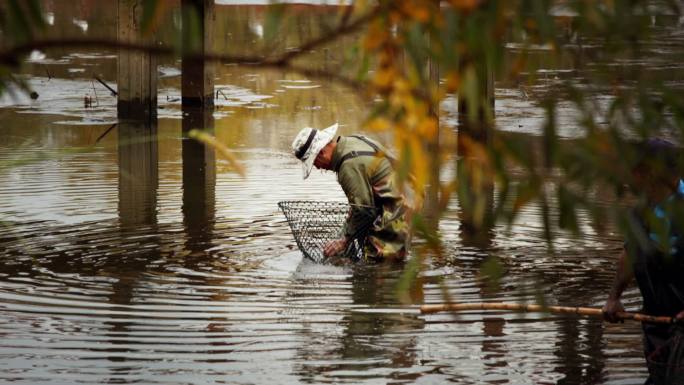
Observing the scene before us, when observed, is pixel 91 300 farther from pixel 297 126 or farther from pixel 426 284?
pixel 297 126

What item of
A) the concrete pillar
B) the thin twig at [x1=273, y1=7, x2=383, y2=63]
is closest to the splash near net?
the thin twig at [x1=273, y1=7, x2=383, y2=63]

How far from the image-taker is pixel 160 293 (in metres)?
9.47

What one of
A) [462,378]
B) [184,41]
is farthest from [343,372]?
[184,41]

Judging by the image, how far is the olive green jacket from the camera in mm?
9969

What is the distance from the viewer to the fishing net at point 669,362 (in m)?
6.94

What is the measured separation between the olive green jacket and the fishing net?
3.22 meters

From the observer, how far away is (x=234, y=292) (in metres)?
9.48

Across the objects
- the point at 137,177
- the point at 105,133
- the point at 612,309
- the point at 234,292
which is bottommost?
the point at 234,292

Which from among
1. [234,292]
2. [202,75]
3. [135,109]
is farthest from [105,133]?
[234,292]

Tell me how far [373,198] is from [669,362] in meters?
3.57

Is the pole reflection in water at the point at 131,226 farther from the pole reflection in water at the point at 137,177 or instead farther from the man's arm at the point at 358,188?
the man's arm at the point at 358,188

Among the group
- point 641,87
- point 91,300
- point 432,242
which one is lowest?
point 91,300

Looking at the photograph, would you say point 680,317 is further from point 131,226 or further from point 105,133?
point 105,133

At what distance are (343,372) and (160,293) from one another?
2434 millimetres
